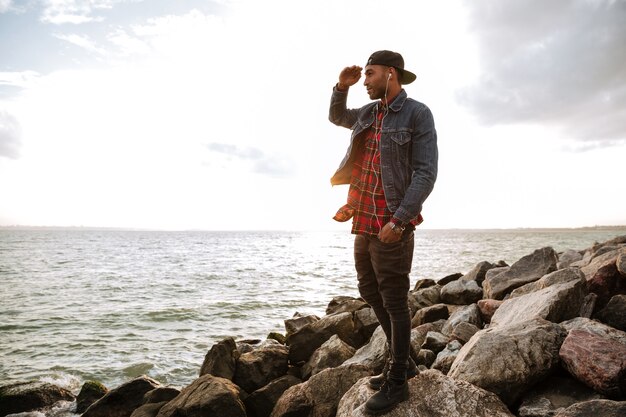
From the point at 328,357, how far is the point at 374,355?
124 centimetres

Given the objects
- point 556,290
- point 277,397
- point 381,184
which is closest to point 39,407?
point 277,397

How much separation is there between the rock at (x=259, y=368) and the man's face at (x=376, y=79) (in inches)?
206

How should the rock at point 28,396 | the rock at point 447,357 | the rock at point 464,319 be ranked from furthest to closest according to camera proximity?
1. the rock at point 464,319
2. the rock at point 28,396
3. the rock at point 447,357

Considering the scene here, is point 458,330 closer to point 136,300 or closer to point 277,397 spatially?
point 277,397

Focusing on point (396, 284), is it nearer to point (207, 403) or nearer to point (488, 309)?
point (207, 403)

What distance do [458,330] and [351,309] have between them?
344 cm

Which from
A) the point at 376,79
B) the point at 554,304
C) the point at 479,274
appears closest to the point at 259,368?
the point at 554,304

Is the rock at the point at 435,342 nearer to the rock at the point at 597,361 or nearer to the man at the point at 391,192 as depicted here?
the rock at the point at 597,361

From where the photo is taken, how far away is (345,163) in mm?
3738

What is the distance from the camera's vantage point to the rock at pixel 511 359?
12.9 feet

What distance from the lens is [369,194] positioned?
352 centimetres

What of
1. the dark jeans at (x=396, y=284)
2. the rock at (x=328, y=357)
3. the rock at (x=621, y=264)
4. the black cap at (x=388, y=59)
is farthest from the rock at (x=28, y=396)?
the rock at (x=621, y=264)

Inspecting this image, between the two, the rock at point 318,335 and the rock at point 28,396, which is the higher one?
the rock at point 318,335

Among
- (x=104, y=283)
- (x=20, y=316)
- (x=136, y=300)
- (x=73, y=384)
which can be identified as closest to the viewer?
(x=73, y=384)
